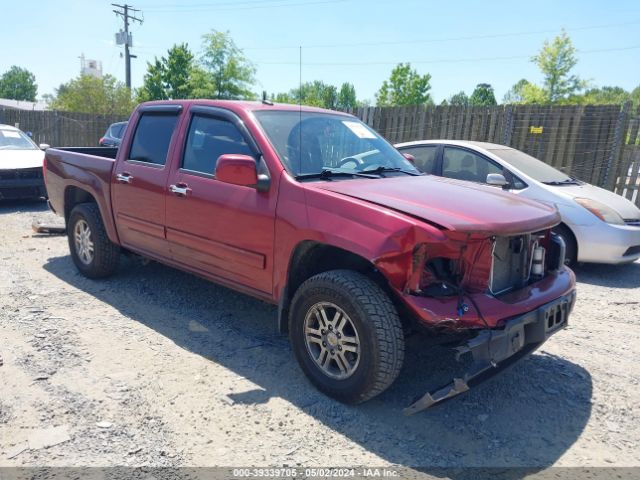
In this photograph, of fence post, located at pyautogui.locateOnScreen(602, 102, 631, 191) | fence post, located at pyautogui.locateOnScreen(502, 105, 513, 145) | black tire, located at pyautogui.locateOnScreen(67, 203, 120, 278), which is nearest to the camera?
black tire, located at pyautogui.locateOnScreen(67, 203, 120, 278)

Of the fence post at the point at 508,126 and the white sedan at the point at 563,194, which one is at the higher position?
the fence post at the point at 508,126

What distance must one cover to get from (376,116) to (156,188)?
892 cm

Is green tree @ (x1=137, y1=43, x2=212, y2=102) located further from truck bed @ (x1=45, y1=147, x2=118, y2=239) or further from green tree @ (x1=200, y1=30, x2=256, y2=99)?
truck bed @ (x1=45, y1=147, x2=118, y2=239)

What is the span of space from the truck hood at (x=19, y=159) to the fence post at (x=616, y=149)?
10952 mm

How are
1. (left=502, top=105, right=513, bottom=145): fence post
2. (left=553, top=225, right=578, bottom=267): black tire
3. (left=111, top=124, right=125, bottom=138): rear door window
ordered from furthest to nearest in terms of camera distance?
1. (left=111, top=124, right=125, bottom=138): rear door window
2. (left=502, top=105, right=513, bottom=145): fence post
3. (left=553, top=225, right=578, bottom=267): black tire

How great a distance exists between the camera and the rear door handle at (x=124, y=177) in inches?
188

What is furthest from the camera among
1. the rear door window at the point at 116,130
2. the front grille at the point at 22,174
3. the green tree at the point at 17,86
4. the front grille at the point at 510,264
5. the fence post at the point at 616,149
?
the green tree at the point at 17,86

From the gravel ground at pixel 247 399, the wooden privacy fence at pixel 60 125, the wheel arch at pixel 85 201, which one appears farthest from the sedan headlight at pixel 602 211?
the wooden privacy fence at pixel 60 125

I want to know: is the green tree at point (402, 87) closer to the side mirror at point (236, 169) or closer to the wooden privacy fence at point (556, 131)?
the wooden privacy fence at point (556, 131)

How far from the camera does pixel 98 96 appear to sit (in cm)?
3831

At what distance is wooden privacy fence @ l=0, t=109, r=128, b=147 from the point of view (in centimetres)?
2141

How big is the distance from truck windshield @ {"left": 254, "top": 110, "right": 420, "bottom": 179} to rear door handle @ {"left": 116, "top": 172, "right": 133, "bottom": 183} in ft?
5.08

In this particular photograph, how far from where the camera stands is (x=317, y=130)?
4168mm

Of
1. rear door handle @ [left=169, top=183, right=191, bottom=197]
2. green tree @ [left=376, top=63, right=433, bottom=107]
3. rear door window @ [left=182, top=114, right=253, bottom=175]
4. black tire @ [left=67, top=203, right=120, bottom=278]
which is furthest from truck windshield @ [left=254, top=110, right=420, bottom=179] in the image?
green tree @ [left=376, top=63, right=433, bottom=107]
